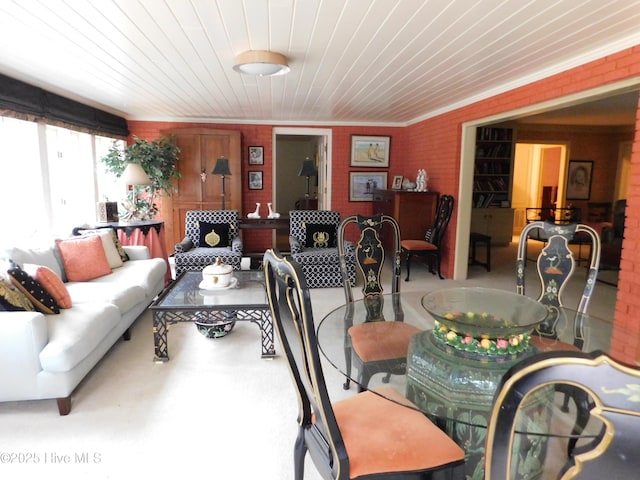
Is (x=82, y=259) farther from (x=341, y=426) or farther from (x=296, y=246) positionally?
(x=341, y=426)

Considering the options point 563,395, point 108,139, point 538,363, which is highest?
point 108,139

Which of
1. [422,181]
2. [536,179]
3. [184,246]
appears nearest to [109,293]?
[184,246]

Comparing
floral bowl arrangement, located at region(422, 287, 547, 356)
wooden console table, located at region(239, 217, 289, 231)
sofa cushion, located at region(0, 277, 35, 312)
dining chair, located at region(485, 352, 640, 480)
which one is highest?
dining chair, located at region(485, 352, 640, 480)

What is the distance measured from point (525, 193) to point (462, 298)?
28.6ft

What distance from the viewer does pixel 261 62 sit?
3004 millimetres

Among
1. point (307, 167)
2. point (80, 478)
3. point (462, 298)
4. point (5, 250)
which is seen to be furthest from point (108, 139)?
point (462, 298)

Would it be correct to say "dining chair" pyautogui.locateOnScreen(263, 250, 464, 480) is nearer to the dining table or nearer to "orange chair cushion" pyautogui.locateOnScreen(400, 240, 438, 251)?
the dining table

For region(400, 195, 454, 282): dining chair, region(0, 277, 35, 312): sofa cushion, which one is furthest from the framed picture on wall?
region(0, 277, 35, 312): sofa cushion

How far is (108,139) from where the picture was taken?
6004mm

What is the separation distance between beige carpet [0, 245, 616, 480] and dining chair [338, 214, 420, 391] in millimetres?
561

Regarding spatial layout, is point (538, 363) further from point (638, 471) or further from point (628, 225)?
point (628, 225)

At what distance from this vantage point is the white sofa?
2154 millimetres

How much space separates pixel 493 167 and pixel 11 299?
7418 millimetres

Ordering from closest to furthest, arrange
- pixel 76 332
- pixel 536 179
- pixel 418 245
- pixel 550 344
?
pixel 550 344 < pixel 76 332 < pixel 418 245 < pixel 536 179
